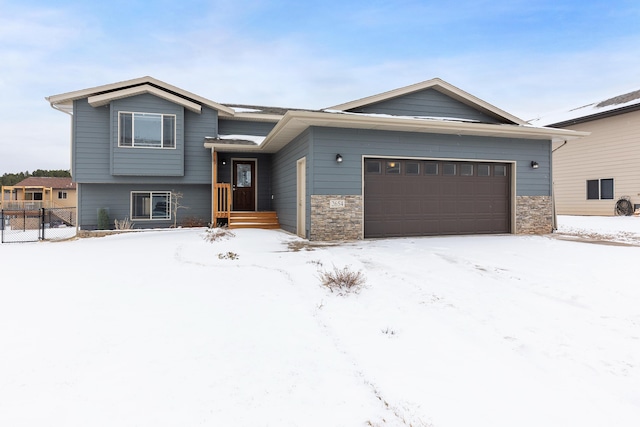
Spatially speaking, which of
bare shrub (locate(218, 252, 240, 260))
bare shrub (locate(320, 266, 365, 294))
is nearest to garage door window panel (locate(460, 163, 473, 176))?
bare shrub (locate(320, 266, 365, 294))

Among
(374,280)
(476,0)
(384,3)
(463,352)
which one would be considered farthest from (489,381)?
(476,0)

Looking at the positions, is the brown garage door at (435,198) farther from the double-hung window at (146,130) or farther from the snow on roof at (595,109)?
the snow on roof at (595,109)

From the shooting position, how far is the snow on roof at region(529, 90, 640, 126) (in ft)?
49.5

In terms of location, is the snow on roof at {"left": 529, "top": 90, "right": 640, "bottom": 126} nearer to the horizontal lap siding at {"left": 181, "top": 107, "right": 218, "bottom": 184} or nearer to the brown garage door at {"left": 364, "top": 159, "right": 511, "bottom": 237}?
the brown garage door at {"left": 364, "top": 159, "right": 511, "bottom": 237}

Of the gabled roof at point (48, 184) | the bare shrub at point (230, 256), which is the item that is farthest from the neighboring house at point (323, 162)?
the gabled roof at point (48, 184)

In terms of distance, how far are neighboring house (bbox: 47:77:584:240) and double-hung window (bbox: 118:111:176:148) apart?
37mm

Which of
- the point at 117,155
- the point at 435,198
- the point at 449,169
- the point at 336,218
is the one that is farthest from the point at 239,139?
the point at 449,169

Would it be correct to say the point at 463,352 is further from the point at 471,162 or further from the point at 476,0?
the point at 476,0

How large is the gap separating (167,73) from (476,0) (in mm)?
24598

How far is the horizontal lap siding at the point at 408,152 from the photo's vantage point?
8938 mm

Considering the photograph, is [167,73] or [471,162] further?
[167,73]

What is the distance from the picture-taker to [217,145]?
11922mm

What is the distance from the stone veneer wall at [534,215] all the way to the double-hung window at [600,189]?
7841 mm

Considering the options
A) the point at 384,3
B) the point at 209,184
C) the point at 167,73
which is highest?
the point at 167,73
